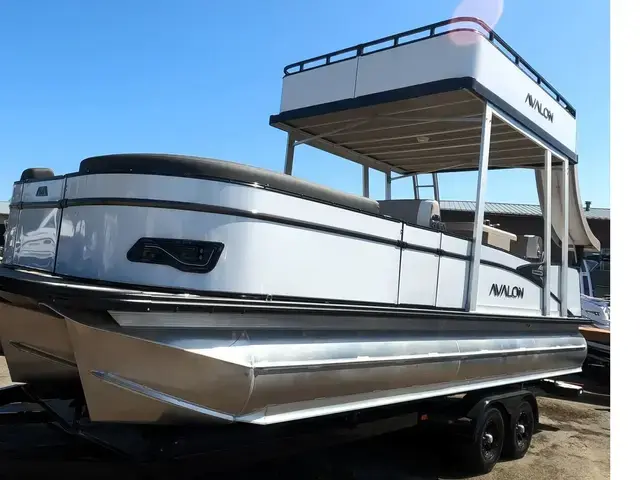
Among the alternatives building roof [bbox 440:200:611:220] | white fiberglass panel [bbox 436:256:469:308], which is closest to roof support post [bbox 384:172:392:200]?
white fiberglass panel [bbox 436:256:469:308]

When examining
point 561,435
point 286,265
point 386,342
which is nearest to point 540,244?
point 561,435

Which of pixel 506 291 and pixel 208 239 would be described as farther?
pixel 506 291

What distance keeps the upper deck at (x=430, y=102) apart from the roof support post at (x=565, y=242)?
248 mm

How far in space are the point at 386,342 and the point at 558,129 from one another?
339 cm

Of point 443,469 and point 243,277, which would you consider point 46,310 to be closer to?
point 243,277

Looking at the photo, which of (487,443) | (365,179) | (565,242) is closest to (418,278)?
(487,443)

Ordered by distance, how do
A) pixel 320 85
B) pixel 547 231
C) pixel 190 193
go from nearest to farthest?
pixel 190 193, pixel 320 85, pixel 547 231

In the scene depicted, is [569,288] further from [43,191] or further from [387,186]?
[43,191]

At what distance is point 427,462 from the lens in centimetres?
471

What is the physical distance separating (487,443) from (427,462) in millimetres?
528

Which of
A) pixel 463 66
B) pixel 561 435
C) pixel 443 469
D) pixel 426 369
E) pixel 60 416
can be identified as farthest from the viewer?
pixel 561 435

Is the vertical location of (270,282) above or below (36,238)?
below

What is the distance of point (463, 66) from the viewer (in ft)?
13.6

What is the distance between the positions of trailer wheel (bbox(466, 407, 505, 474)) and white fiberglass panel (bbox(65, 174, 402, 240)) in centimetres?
260
